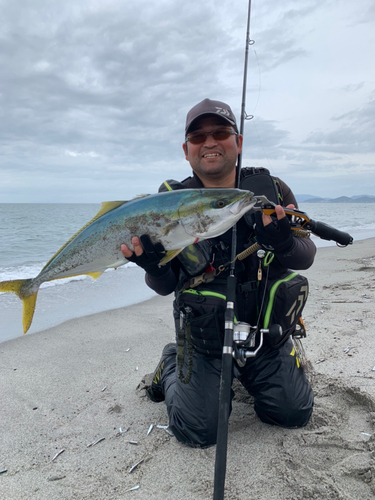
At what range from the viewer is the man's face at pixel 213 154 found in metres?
3.24

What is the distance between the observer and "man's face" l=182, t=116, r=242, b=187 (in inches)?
127

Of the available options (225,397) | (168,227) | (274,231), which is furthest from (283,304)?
(168,227)

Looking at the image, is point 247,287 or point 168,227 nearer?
point 168,227

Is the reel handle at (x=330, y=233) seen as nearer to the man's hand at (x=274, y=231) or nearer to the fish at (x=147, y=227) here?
the man's hand at (x=274, y=231)

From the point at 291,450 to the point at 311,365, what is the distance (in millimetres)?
1249

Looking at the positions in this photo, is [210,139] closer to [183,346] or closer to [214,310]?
[214,310]

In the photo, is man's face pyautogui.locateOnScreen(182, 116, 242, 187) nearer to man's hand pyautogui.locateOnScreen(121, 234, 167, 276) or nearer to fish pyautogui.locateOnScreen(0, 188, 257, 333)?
fish pyautogui.locateOnScreen(0, 188, 257, 333)

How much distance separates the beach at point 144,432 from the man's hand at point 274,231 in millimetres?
1467

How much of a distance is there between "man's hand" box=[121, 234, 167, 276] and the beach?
142 centimetres

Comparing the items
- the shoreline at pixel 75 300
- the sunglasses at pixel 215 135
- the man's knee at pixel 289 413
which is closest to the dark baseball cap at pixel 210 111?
the sunglasses at pixel 215 135

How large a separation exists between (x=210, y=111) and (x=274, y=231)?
140cm

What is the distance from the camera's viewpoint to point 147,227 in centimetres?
251

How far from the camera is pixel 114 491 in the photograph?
2.22 metres

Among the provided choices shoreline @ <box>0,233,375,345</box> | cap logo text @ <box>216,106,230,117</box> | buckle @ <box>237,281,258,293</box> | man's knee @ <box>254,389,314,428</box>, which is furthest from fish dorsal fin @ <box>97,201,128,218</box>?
shoreline @ <box>0,233,375,345</box>
